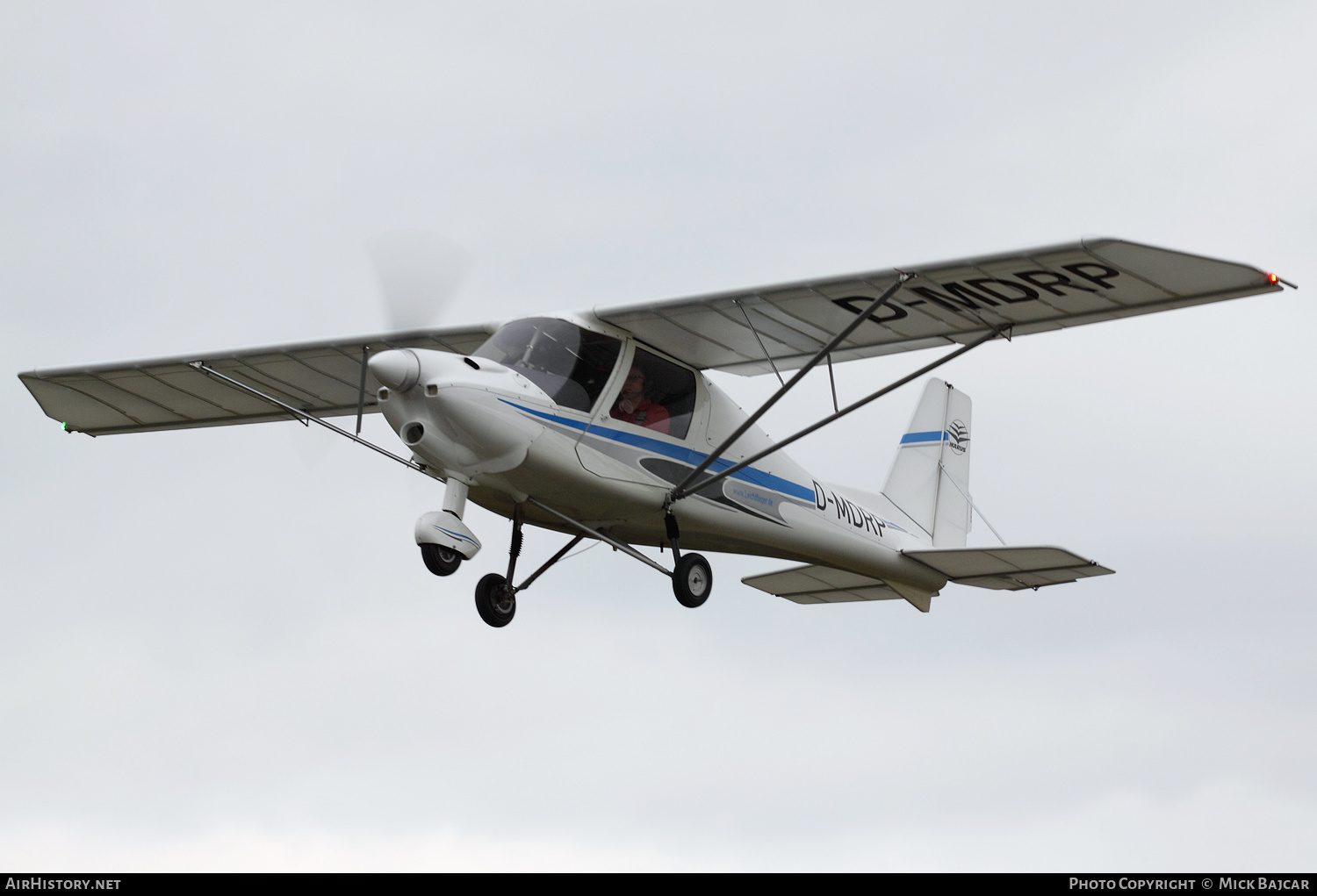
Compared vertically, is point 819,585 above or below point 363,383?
above

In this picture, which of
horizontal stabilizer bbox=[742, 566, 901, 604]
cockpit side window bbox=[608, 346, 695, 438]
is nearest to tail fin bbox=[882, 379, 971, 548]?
horizontal stabilizer bbox=[742, 566, 901, 604]

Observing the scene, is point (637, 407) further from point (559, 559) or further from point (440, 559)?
point (440, 559)

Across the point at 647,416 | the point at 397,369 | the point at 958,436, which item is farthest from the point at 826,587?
the point at 397,369

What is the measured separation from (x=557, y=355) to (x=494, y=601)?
2398 millimetres

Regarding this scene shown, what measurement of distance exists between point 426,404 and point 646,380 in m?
2.80

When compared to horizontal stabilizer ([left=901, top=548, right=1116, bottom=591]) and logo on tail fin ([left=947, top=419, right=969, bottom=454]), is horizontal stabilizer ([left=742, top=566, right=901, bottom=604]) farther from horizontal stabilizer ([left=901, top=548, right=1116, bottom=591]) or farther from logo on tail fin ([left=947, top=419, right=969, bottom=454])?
logo on tail fin ([left=947, top=419, right=969, bottom=454])

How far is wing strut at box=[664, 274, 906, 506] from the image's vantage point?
14625mm

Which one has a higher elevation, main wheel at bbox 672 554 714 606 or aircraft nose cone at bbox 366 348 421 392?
aircraft nose cone at bbox 366 348 421 392

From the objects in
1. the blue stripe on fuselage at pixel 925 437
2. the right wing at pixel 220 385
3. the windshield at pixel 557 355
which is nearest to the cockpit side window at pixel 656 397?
the windshield at pixel 557 355

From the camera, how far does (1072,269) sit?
14.0m

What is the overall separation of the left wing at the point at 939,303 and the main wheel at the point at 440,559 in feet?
9.31

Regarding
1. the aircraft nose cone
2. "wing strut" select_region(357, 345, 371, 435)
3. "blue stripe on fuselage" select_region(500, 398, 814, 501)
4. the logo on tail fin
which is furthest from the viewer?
the logo on tail fin

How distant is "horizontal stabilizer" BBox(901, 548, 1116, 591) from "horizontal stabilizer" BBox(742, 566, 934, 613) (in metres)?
0.62

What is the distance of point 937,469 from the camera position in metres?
20.8
